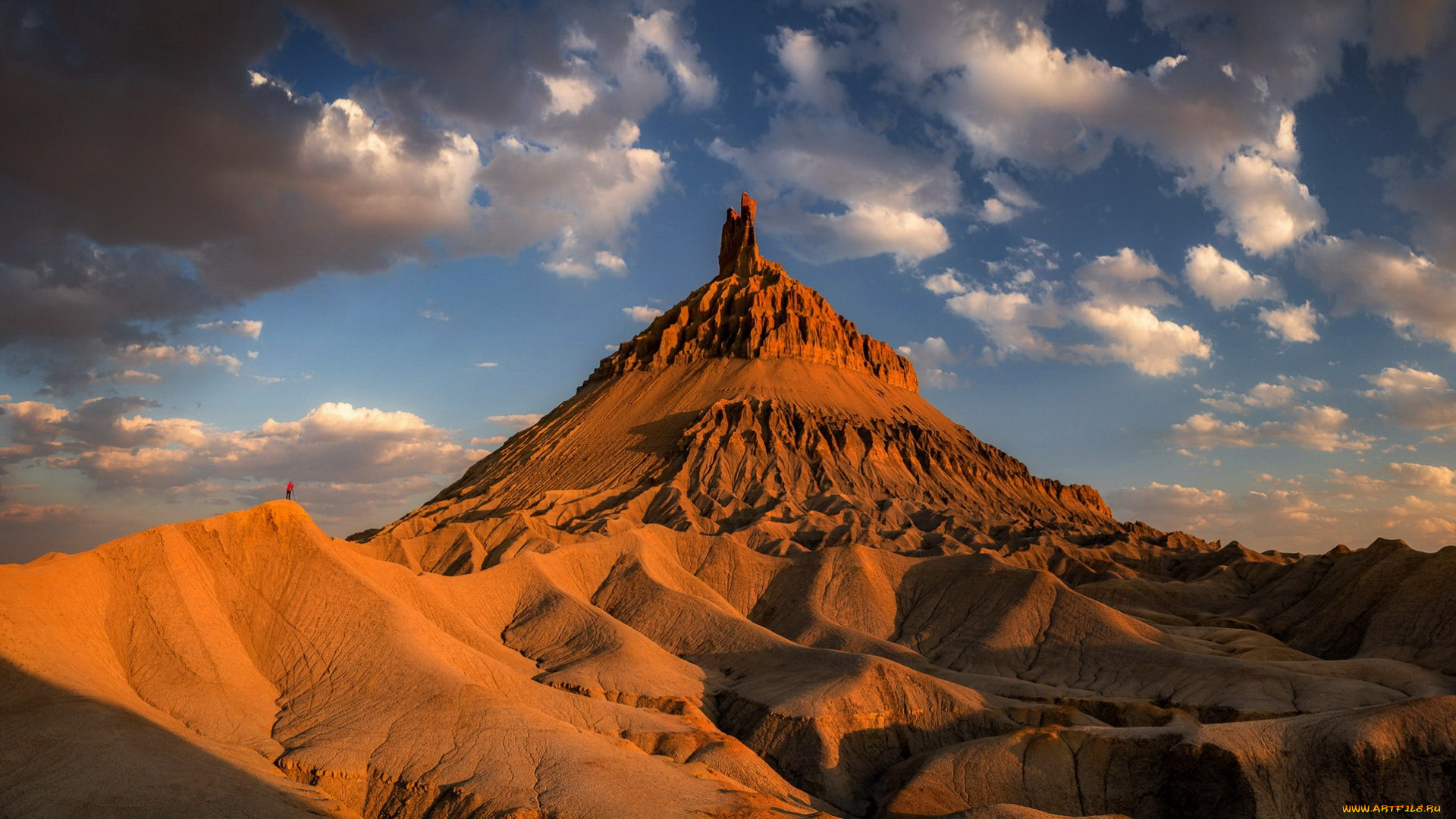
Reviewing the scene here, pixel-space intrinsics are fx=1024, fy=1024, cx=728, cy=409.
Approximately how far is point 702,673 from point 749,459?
60.3m

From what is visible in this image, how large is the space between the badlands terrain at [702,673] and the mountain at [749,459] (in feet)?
3.93

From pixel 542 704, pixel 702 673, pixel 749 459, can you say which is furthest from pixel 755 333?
pixel 542 704

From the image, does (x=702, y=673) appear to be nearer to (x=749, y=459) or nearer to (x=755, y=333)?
(x=749, y=459)

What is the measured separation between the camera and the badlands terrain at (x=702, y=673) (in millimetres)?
34562

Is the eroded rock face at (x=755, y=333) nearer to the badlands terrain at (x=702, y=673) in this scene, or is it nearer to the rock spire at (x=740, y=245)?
the rock spire at (x=740, y=245)

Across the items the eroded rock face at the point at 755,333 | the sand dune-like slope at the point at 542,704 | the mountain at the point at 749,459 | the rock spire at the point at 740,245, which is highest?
the rock spire at the point at 740,245

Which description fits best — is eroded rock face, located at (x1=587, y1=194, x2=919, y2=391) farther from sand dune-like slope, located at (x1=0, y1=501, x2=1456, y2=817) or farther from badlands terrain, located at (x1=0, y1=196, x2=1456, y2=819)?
sand dune-like slope, located at (x1=0, y1=501, x2=1456, y2=817)

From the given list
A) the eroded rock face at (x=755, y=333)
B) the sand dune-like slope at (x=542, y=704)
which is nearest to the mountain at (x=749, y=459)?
the eroded rock face at (x=755, y=333)

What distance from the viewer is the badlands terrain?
3456cm

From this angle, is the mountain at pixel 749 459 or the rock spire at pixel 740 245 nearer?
the mountain at pixel 749 459

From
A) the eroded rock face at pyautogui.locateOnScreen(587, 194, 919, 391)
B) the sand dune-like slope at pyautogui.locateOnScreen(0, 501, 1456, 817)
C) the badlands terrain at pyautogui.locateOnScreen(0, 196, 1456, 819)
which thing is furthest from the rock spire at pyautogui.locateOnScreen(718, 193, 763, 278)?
the sand dune-like slope at pyautogui.locateOnScreen(0, 501, 1456, 817)

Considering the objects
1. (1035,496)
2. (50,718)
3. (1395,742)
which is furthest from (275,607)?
(1035,496)

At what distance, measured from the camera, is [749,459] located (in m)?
119

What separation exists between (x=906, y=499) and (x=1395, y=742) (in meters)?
81.4
